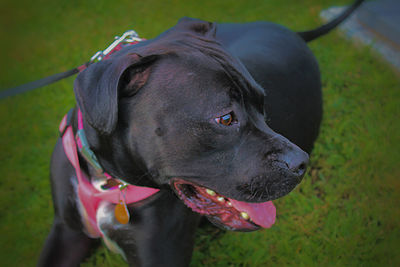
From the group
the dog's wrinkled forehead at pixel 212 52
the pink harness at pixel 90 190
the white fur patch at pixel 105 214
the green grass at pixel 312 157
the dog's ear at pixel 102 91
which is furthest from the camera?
the green grass at pixel 312 157

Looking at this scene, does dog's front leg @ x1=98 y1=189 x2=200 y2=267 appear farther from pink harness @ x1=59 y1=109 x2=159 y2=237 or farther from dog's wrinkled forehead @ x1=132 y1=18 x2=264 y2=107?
dog's wrinkled forehead @ x1=132 y1=18 x2=264 y2=107

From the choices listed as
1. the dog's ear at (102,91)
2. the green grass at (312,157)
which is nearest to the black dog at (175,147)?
the dog's ear at (102,91)

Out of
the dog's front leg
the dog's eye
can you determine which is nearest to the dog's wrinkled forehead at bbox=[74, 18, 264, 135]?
the dog's eye

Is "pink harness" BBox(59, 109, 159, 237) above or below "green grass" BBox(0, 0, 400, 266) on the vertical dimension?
above

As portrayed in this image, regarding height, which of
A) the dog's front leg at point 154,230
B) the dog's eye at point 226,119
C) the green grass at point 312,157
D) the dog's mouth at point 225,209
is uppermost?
the dog's eye at point 226,119

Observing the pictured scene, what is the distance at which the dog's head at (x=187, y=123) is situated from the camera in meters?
1.87

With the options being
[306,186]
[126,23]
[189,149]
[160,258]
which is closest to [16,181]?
[160,258]

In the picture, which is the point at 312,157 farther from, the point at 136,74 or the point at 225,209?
the point at 136,74

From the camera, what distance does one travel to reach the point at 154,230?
7.66 feet

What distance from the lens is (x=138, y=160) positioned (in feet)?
6.70

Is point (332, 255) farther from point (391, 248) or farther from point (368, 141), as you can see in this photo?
point (368, 141)

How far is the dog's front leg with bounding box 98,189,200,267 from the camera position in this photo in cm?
234

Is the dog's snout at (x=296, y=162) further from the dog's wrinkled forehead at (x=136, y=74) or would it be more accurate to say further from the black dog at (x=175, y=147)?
the dog's wrinkled forehead at (x=136, y=74)

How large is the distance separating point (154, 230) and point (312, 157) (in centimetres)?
225
